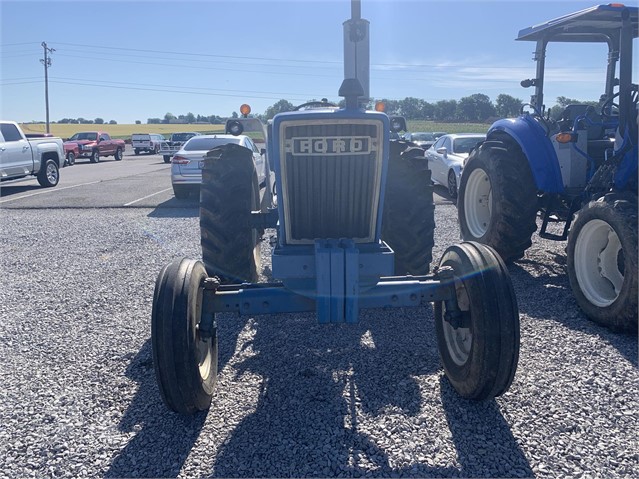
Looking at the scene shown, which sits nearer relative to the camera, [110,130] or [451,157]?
[451,157]

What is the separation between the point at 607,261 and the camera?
506 cm

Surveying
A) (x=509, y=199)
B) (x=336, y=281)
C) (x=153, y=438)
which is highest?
(x=509, y=199)

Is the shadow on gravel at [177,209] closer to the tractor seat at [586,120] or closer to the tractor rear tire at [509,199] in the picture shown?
the tractor rear tire at [509,199]

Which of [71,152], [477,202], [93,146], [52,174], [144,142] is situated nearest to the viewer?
[477,202]

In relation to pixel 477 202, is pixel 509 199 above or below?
Answer: above

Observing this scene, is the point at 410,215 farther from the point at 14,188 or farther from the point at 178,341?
the point at 14,188

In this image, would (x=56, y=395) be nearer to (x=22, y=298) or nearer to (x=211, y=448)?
(x=211, y=448)

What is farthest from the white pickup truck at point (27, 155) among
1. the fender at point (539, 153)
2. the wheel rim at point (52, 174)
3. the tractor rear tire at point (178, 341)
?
the tractor rear tire at point (178, 341)

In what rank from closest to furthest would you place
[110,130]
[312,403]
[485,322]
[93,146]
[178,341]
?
[178,341], [485,322], [312,403], [93,146], [110,130]

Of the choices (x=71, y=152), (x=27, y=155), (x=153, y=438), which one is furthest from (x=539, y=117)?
(x=71, y=152)

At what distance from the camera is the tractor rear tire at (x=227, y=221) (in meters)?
4.96

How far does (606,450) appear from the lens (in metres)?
3.12

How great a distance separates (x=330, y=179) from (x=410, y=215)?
1360mm

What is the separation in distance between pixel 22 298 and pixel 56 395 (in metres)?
2.71
